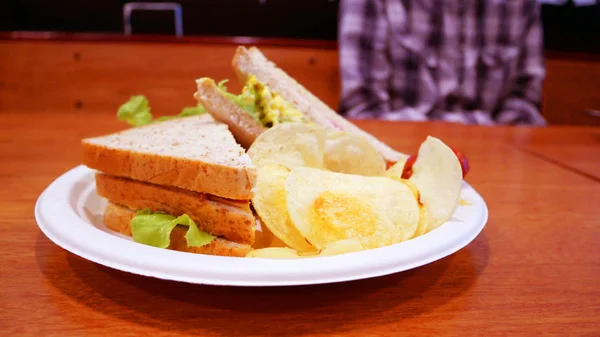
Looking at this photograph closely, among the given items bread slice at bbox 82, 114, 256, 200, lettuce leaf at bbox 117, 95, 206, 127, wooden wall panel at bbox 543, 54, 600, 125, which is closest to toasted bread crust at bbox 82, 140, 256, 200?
bread slice at bbox 82, 114, 256, 200

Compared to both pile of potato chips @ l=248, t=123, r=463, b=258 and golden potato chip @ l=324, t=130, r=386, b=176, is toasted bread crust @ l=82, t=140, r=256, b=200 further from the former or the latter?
golden potato chip @ l=324, t=130, r=386, b=176

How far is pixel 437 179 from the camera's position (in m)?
1.11

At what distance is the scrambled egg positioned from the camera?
1.52 metres

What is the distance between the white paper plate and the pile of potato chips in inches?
2.8

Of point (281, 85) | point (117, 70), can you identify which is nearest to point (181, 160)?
point (281, 85)

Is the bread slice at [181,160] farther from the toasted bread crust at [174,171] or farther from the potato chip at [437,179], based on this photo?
the potato chip at [437,179]

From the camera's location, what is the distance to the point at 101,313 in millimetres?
739

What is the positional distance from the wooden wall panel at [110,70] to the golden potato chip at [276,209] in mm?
3644

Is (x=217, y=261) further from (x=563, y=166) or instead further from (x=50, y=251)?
(x=563, y=166)

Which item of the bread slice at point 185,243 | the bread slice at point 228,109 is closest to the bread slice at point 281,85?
the bread slice at point 228,109

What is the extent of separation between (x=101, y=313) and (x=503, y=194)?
1317 mm

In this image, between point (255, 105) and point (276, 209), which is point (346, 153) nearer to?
point (276, 209)

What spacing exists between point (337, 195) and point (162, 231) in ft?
1.23

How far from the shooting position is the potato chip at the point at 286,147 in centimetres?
113
